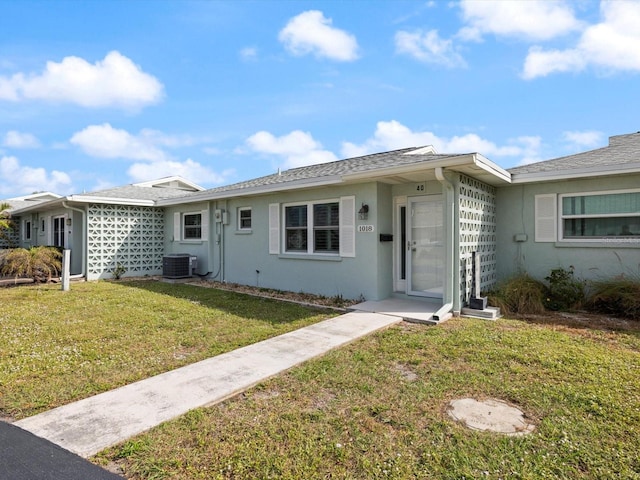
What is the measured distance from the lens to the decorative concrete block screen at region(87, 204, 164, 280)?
12000 mm

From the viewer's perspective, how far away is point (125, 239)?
12.8 m

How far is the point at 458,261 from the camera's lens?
6.49 meters

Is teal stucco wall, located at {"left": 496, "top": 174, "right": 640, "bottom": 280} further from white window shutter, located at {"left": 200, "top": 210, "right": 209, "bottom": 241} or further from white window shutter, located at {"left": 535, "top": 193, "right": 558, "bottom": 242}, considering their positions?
white window shutter, located at {"left": 200, "top": 210, "right": 209, "bottom": 241}

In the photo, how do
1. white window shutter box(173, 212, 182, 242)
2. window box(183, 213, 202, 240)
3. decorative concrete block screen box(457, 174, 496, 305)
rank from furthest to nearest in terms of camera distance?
white window shutter box(173, 212, 182, 242) → window box(183, 213, 202, 240) → decorative concrete block screen box(457, 174, 496, 305)

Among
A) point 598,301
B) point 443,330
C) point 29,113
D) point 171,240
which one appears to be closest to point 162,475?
point 443,330

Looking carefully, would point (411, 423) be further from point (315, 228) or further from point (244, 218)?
point (244, 218)

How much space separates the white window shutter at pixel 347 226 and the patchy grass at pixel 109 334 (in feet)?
5.46

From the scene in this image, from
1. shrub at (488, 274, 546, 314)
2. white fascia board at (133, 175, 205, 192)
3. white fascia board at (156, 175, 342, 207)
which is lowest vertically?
shrub at (488, 274, 546, 314)

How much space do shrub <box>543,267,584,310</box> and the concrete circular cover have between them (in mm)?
4740

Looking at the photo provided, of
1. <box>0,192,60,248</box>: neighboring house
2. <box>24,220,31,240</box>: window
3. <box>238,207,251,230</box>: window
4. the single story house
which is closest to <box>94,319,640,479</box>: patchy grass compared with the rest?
the single story house

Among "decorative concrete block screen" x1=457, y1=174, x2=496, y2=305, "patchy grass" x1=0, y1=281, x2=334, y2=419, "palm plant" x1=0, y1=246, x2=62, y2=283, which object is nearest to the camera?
"patchy grass" x1=0, y1=281, x2=334, y2=419

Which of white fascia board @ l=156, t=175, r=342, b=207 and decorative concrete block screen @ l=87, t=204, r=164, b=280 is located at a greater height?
white fascia board @ l=156, t=175, r=342, b=207

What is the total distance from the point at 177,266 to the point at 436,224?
8324 mm

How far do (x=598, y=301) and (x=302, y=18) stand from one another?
798 cm
